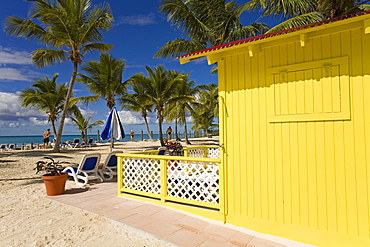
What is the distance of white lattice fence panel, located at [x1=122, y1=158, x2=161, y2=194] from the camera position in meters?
4.91

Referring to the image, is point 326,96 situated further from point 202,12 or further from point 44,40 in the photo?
point 44,40

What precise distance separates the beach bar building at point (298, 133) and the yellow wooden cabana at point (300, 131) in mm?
11

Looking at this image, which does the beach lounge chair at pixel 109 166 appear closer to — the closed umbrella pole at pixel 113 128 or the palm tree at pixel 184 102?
the closed umbrella pole at pixel 113 128

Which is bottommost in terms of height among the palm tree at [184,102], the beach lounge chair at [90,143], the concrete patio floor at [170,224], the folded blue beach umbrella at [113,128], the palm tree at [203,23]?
the concrete patio floor at [170,224]

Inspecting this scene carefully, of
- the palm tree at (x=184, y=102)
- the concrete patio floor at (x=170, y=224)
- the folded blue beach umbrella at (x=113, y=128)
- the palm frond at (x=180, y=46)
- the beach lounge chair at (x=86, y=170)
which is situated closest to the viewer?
the concrete patio floor at (x=170, y=224)

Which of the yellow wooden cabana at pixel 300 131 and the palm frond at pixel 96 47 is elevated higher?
the palm frond at pixel 96 47

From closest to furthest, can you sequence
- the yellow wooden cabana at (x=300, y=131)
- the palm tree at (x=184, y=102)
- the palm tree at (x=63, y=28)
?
1. the yellow wooden cabana at (x=300, y=131)
2. the palm tree at (x=63, y=28)
3. the palm tree at (x=184, y=102)

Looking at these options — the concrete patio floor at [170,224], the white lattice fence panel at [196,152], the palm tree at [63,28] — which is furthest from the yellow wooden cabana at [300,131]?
the palm tree at [63,28]

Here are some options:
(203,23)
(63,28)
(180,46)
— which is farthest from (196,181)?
(63,28)

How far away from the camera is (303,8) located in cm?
862

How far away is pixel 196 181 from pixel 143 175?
1408 millimetres

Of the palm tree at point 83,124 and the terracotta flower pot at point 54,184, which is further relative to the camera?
the palm tree at point 83,124

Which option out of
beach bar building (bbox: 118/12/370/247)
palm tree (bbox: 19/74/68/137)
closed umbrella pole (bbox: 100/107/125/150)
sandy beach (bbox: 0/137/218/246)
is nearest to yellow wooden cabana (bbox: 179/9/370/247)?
beach bar building (bbox: 118/12/370/247)

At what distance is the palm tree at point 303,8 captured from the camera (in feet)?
25.6
